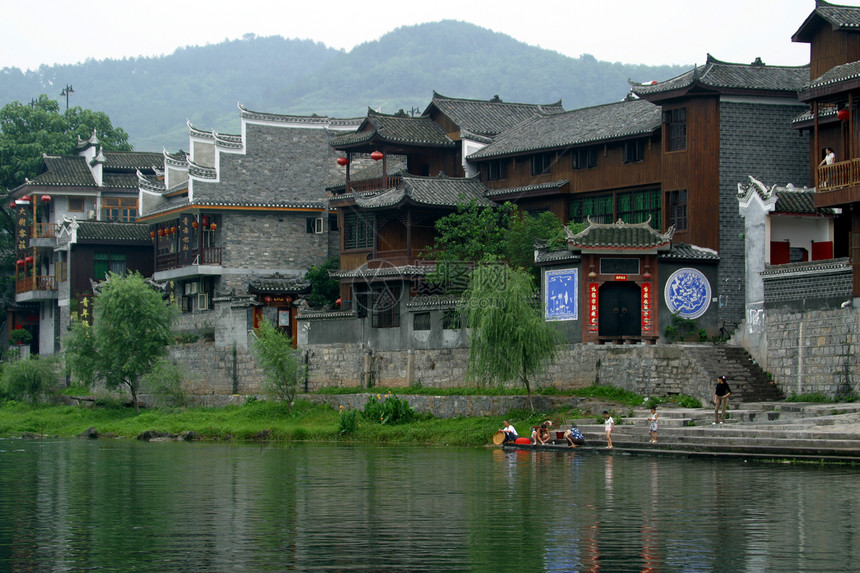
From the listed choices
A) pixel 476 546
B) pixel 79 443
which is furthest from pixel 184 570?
pixel 79 443

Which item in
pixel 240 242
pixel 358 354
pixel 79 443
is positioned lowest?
pixel 79 443

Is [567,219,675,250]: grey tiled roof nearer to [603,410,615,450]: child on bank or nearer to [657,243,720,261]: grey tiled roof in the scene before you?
[657,243,720,261]: grey tiled roof

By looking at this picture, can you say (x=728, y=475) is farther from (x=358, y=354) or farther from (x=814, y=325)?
(x=358, y=354)

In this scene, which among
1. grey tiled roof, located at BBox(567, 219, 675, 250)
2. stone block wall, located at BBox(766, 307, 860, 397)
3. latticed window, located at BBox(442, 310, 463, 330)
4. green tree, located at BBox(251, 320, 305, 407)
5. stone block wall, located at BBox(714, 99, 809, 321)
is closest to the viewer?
stone block wall, located at BBox(766, 307, 860, 397)

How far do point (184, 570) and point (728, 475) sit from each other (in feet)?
38.0

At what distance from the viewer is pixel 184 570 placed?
14.7 metres

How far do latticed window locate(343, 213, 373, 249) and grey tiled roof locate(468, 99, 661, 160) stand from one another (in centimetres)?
469

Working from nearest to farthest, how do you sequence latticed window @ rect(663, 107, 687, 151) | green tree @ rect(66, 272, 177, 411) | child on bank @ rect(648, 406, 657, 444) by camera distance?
child on bank @ rect(648, 406, 657, 444)
latticed window @ rect(663, 107, 687, 151)
green tree @ rect(66, 272, 177, 411)

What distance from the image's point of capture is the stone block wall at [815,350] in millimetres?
28203

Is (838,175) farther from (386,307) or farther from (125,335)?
(125,335)

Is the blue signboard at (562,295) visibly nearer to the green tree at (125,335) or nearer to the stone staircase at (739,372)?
the stone staircase at (739,372)

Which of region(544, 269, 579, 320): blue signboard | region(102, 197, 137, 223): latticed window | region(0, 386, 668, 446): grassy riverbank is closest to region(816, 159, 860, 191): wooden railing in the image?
region(0, 386, 668, 446): grassy riverbank

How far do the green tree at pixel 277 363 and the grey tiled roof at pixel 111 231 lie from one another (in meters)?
18.6

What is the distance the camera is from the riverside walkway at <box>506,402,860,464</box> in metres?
23.8
